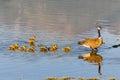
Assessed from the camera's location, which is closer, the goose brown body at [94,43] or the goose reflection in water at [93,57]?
the goose reflection in water at [93,57]

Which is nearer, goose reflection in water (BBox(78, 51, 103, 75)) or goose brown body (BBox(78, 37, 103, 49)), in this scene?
goose reflection in water (BBox(78, 51, 103, 75))

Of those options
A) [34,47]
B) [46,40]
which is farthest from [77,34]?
[34,47]

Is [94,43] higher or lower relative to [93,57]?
higher

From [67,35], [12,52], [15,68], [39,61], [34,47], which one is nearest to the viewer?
[15,68]

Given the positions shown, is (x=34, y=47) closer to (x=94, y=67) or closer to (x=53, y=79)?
(x=94, y=67)

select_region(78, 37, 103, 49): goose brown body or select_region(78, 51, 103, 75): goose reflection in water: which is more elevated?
select_region(78, 37, 103, 49): goose brown body

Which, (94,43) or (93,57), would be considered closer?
(93,57)

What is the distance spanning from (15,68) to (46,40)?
12097mm

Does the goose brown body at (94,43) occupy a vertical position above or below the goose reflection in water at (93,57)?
above

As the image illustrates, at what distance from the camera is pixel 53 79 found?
78.0 ft

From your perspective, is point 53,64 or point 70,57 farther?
point 70,57

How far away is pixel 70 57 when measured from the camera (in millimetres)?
31062

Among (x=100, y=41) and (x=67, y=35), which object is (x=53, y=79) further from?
(x=67, y=35)

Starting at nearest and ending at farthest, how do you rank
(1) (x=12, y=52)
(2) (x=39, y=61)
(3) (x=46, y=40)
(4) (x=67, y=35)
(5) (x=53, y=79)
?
(5) (x=53, y=79) → (2) (x=39, y=61) → (1) (x=12, y=52) → (3) (x=46, y=40) → (4) (x=67, y=35)
